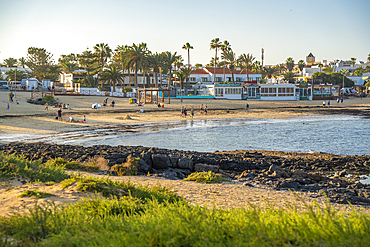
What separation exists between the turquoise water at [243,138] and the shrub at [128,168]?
28.4 feet

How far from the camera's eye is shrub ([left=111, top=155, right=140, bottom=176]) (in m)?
11.3

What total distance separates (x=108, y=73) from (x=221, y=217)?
2804 inches

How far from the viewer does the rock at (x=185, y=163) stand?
12727 mm

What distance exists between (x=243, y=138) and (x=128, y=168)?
50.7ft

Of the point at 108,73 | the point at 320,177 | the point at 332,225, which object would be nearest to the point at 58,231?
the point at 332,225

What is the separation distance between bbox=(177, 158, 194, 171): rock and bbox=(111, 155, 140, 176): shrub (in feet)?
6.25

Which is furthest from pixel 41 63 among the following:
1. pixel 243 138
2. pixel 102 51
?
pixel 243 138

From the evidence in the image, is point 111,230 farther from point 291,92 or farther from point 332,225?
point 291,92

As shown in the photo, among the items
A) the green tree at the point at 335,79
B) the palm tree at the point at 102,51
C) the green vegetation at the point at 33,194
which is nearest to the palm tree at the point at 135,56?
the palm tree at the point at 102,51

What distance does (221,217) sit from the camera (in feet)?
15.4

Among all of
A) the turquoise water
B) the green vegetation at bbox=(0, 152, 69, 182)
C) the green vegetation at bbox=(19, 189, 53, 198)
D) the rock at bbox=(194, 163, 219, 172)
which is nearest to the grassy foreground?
the green vegetation at bbox=(19, 189, 53, 198)

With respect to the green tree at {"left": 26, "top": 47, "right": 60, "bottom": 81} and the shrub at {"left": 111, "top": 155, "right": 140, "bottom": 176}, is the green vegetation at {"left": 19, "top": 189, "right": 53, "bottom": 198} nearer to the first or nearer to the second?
the shrub at {"left": 111, "top": 155, "right": 140, "bottom": 176}

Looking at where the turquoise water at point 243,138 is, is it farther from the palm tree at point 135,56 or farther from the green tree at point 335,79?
the green tree at point 335,79

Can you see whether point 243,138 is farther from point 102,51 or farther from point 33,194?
point 102,51
